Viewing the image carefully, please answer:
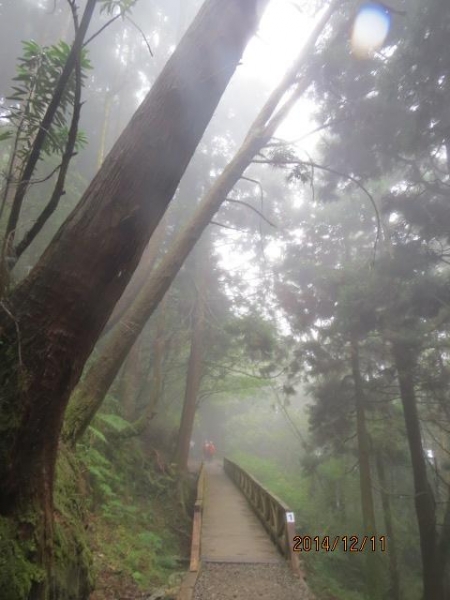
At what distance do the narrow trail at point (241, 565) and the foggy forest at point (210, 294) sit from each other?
6cm

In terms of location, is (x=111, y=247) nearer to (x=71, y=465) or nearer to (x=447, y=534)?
(x=71, y=465)

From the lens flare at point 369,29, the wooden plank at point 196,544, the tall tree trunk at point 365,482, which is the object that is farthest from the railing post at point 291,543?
the lens flare at point 369,29

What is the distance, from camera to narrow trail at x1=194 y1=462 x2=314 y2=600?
556cm

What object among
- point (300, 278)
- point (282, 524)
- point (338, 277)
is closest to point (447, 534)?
point (282, 524)

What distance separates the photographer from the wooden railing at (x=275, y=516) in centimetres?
676

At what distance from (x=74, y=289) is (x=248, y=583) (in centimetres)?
626

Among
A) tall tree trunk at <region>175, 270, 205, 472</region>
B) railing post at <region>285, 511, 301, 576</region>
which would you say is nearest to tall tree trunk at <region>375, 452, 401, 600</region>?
railing post at <region>285, 511, 301, 576</region>

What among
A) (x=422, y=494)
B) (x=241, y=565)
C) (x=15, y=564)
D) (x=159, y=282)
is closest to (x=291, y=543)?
(x=241, y=565)

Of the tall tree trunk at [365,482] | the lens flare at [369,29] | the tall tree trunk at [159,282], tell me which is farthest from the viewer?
the tall tree trunk at [365,482]

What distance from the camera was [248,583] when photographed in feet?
19.4

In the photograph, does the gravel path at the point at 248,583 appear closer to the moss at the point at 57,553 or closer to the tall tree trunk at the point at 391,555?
the moss at the point at 57,553

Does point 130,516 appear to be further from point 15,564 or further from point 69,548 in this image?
point 15,564

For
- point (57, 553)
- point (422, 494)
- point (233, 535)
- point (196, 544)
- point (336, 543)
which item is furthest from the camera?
point (336, 543)

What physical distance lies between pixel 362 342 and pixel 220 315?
5.70 meters
